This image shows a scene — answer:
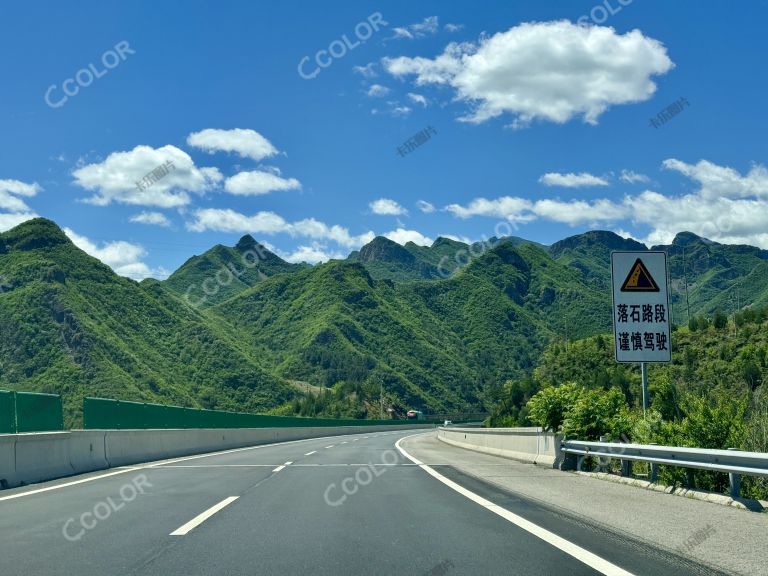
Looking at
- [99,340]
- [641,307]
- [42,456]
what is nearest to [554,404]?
[641,307]

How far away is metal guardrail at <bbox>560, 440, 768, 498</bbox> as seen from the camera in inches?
352

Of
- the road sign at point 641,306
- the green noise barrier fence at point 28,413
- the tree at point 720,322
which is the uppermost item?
the tree at point 720,322

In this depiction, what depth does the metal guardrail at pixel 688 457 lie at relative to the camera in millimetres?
8930

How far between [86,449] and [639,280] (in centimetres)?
1252

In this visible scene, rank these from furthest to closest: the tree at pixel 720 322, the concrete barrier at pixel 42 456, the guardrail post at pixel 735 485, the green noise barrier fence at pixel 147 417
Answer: the tree at pixel 720 322
the green noise barrier fence at pixel 147 417
the concrete barrier at pixel 42 456
the guardrail post at pixel 735 485

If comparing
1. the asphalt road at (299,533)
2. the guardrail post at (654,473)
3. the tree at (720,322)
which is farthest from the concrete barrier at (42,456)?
the tree at (720,322)

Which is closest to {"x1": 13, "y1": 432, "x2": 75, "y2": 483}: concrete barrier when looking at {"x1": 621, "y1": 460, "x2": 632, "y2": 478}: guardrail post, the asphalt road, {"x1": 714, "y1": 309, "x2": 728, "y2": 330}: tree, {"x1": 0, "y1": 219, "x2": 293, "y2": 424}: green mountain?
the asphalt road

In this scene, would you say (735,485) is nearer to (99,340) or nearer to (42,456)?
(42,456)

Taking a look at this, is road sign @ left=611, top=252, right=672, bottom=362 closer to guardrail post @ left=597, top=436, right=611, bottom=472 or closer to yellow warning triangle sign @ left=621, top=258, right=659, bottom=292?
yellow warning triangle sign @ left=621, top=258, right=659, bottom=292

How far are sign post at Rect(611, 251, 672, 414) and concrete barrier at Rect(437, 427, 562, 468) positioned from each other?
333cm

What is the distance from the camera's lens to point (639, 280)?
15070 mm

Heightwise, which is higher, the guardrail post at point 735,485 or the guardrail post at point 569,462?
the guardrail post at point 735,485

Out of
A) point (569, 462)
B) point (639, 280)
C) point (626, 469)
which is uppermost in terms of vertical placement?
point (639, 280)

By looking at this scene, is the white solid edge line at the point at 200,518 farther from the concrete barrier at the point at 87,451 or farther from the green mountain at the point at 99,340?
the green mountain at the point at 99,340
